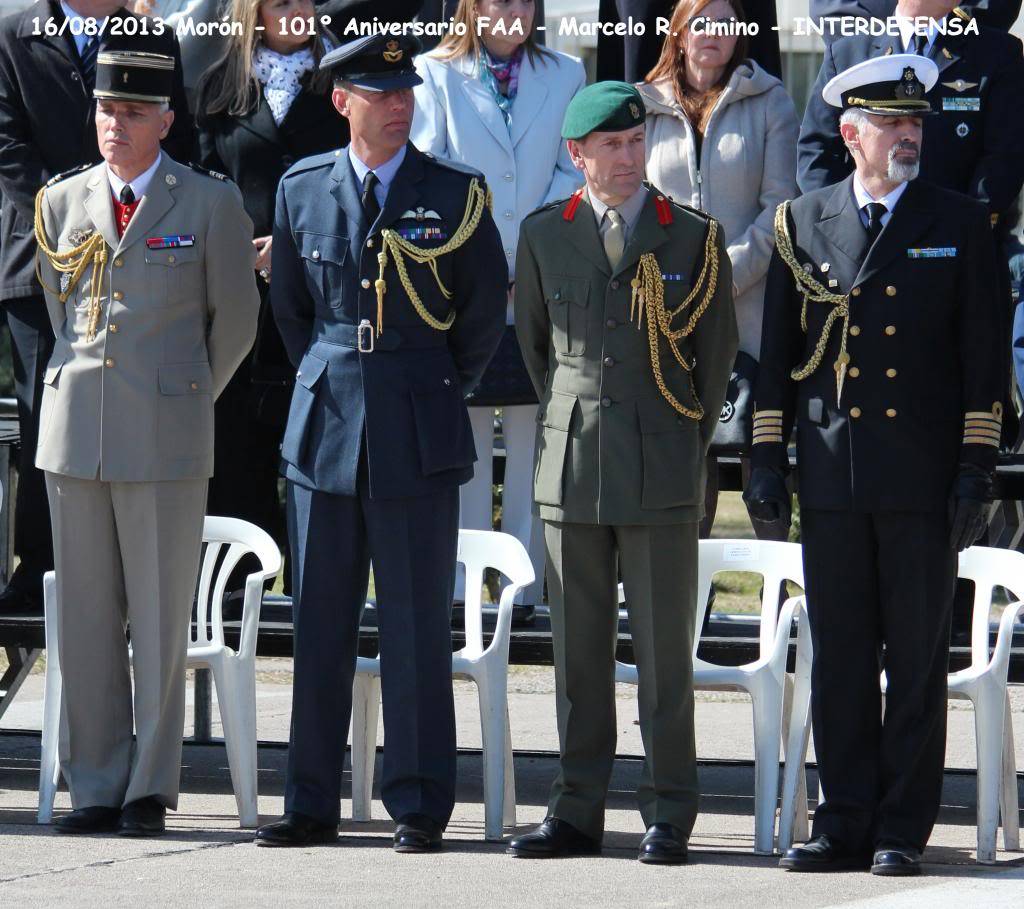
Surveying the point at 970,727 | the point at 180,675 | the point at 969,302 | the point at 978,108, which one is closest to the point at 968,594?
the point at 970,727

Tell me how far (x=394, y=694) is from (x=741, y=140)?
235 centimetres

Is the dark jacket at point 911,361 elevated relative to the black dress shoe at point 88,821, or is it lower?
elevated

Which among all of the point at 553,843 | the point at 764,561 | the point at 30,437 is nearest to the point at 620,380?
the point at 764,561

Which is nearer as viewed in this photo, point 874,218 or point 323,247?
point 874,218

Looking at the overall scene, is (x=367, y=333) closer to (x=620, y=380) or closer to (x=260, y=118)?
(x=620, y=380)

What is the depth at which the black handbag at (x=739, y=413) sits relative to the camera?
730 cm

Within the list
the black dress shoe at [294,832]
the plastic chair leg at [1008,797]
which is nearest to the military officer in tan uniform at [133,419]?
the black dress shoe at [294,832]

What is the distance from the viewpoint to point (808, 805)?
23.3ft

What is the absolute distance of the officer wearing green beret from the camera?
6062 mm

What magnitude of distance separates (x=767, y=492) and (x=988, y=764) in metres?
1.03

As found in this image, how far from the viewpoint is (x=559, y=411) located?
6.18 metres

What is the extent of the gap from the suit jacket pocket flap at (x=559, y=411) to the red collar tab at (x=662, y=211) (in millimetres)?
541

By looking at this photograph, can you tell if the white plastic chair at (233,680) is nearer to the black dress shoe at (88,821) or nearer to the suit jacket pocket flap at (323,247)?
the black dress shoe at (88,821)

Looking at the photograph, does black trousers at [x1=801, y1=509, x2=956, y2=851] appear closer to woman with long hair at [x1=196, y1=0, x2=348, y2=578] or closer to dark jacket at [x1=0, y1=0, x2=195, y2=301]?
woman with long hair at [x1=196, y1=0, x2=348, y2=578]
